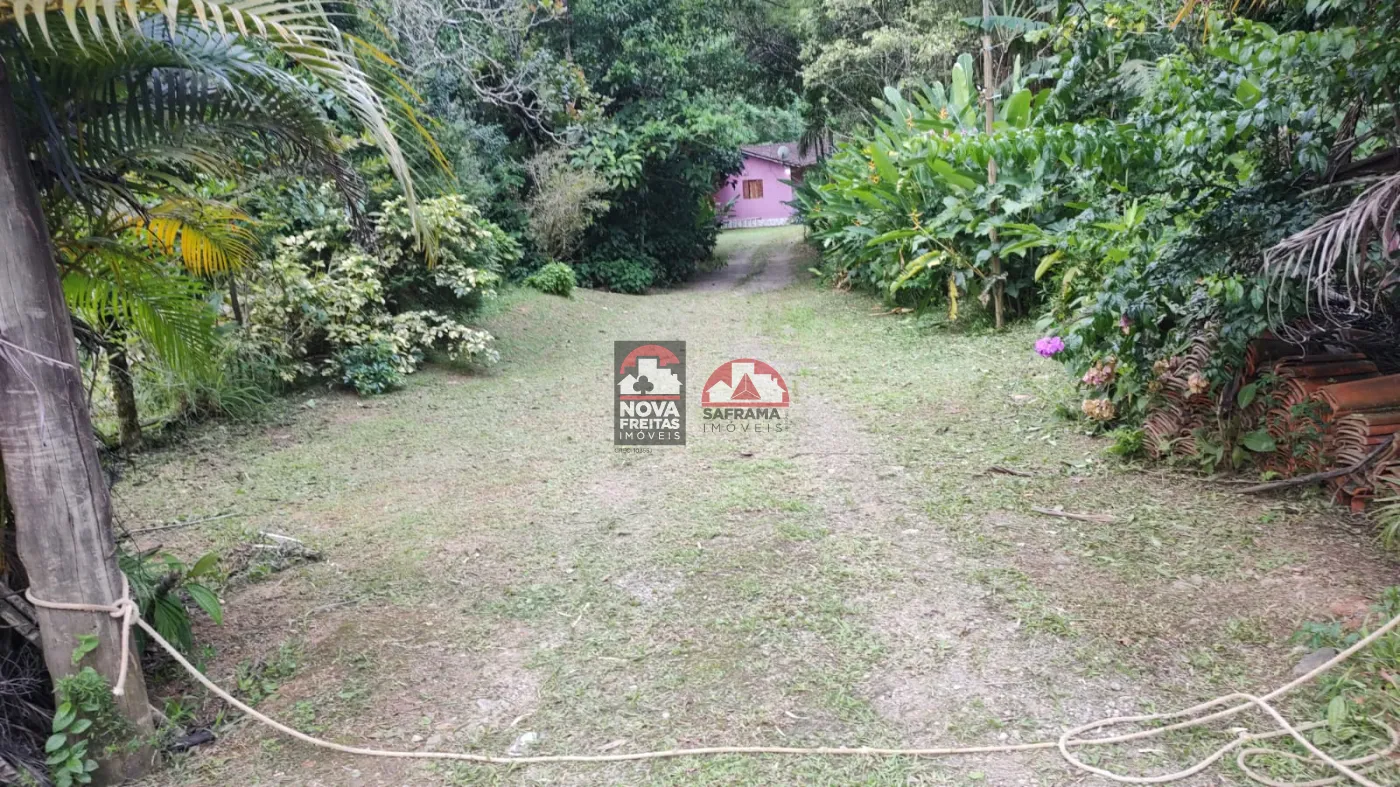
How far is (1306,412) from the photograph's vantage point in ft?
11.4

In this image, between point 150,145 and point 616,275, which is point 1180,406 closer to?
point 150,145

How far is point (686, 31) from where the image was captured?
13.2 m

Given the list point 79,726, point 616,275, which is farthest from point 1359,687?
point 616,275

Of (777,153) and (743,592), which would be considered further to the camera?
(777,153)

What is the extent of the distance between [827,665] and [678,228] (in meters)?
13.1

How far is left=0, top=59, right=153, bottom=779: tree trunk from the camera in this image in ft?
6.83

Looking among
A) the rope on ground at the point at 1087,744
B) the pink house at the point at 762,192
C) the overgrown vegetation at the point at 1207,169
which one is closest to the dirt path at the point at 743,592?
the rope on ground at the point at 1087,744

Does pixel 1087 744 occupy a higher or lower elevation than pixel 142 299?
lower

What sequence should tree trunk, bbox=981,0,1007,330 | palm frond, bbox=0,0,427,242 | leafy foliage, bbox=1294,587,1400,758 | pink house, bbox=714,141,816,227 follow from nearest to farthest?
1. palm frond, bbox=0,0,427,242
2. leafy foliage, bbox=1294,587,1400,758
3. tree trunk, bbox=981,0,1007,330
4. pink house, bbox=714,141,816,227

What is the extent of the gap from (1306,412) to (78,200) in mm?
4668
